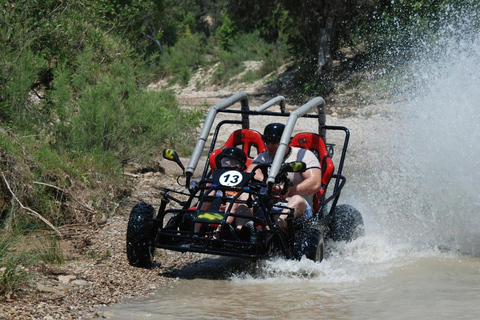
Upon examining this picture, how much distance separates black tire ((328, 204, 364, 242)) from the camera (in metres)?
8.66

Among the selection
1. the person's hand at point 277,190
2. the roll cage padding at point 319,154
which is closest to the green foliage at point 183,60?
the roll cage padding at point 319,154

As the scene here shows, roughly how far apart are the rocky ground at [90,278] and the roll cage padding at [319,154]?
58.0 inches

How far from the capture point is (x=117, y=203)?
9.41m

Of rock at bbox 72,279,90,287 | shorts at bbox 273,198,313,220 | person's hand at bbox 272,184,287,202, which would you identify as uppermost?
person's hand at bbox 272,184,287,202

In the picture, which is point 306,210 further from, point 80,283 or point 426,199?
point 426,199

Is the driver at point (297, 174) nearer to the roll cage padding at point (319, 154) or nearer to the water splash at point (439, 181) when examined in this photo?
the roll cage padding at point (319, 154)

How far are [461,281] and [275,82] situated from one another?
2677 cm

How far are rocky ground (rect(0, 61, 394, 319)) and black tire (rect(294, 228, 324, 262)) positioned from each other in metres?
1.25

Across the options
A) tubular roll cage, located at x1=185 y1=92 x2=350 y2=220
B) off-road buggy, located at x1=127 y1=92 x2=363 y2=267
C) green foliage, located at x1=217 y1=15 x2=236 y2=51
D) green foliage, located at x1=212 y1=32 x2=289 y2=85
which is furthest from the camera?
green foliage, located at x1=217 y1=15 x2=236 y2=51

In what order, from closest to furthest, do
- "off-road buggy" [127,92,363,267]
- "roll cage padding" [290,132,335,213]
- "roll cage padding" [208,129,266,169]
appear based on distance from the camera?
"off-road buggy" [127,92,363,267], "roll cage padding" [290,132,335,213], "roll cage padding" [208,129,266,169]

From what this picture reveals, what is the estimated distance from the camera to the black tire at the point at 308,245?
7.11m

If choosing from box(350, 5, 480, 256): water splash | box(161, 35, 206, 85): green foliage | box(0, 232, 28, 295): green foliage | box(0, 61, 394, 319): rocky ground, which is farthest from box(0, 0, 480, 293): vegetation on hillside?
box(161, 35, 206, 85): green foliage

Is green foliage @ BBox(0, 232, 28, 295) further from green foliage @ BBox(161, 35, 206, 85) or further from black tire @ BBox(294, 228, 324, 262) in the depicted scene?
green foliage @ BBox(161, 35, 206, 85)

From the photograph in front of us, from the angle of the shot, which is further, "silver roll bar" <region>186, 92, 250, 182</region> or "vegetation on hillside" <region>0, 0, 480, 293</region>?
"vegetation on hillside" <region>0, 0, 480, 293</region>
